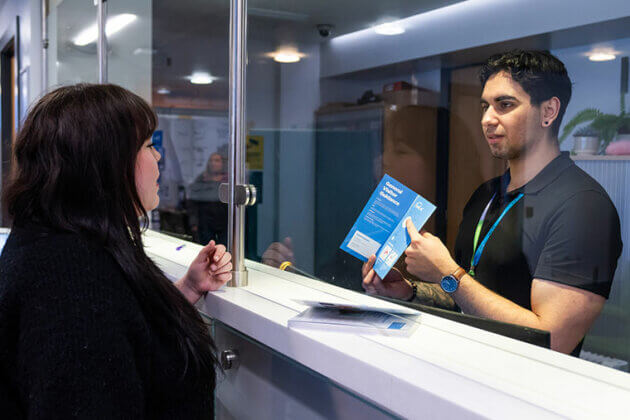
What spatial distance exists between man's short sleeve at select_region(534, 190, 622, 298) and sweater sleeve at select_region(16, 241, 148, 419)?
686 mm

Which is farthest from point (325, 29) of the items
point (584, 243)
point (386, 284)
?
point (584, 243)

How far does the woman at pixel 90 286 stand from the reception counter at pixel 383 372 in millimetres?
146

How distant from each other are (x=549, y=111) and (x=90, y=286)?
78 centimetres

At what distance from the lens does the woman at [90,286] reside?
87cm

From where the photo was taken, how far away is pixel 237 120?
5.09 feet

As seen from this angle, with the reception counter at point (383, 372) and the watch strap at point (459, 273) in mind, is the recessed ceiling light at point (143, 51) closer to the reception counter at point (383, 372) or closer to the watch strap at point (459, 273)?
the reception counter at point (383, 372)

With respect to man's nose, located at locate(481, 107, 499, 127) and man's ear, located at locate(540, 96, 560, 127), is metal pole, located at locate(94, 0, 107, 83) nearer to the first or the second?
man's nose, located at locate(481, 107, 499, 127)

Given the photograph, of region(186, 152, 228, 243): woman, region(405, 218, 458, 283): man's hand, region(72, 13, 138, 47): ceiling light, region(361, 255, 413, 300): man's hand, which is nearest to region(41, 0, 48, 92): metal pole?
region(72, 13, 138, 47): ceiling light

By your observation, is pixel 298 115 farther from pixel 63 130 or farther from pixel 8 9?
pixel 8 9

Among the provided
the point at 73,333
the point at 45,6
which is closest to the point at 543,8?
the point at 73,333

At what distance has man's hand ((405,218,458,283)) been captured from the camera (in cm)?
121

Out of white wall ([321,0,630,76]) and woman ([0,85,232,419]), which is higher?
white wall ([321,0,630,76])

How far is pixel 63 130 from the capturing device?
1006 mm

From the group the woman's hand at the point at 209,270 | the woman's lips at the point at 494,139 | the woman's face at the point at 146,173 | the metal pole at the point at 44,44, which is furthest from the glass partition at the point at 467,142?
the metal pole at the point at 44,44
